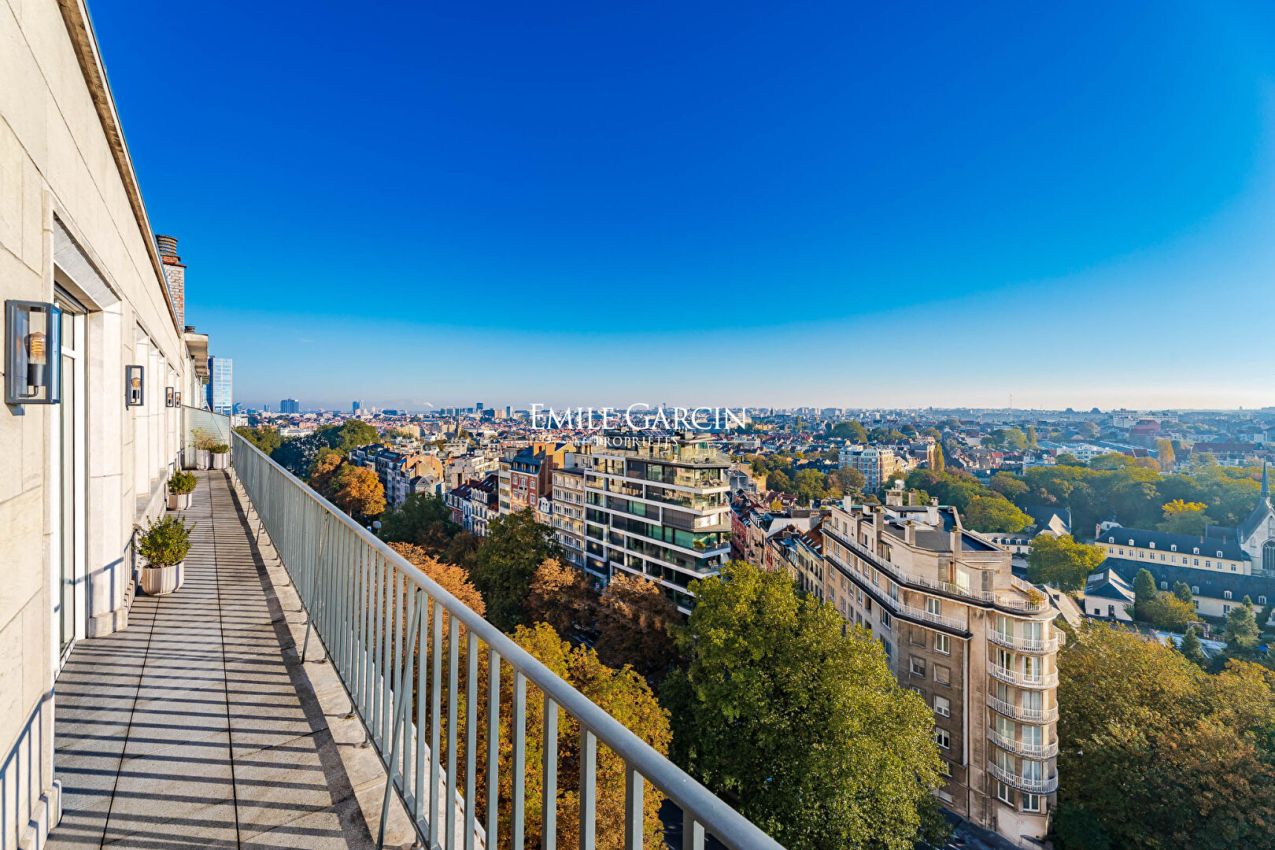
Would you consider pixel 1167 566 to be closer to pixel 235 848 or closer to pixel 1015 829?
pixel 1015 829

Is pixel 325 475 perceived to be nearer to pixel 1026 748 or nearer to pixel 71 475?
pixel 1026 748

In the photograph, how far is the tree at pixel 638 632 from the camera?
21844 millimetres

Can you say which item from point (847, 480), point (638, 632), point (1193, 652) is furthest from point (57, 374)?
point (847, 480)

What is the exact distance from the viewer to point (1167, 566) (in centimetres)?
4700

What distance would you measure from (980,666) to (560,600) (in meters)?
15.7

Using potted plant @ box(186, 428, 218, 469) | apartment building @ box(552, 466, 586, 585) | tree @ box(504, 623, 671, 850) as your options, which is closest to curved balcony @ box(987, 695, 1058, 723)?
tree @ box(504, 623, 671, 850)

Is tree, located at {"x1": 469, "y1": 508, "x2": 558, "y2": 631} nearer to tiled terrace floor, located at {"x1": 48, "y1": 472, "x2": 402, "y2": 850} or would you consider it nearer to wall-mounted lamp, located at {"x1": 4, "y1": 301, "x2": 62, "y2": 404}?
tiled terrace floor, located at {"x1": 48, "y1": 472, "x2": 402, "y2": 850}

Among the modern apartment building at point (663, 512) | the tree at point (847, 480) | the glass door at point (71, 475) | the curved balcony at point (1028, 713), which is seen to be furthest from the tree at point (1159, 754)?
the tree at point (847, 480)

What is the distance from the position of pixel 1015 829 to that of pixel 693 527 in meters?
16.4

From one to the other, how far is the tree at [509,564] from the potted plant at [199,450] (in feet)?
49.3

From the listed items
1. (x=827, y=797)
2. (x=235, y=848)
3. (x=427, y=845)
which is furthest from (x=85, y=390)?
(x=827, y=797)

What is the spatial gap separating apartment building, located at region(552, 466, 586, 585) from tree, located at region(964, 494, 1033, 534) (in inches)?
1801

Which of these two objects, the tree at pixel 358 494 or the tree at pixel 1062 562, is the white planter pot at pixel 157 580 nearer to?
the tree at pixel 358 494

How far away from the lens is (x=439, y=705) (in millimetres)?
1813
